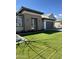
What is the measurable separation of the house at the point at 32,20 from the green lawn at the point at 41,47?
11 centimetres

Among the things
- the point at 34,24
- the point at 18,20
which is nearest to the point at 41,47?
the point at 34,24

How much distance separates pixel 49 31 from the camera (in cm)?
203

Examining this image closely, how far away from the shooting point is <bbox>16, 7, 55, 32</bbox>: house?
1.88m

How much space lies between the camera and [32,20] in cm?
196

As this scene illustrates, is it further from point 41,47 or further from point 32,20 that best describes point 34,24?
point 41,47

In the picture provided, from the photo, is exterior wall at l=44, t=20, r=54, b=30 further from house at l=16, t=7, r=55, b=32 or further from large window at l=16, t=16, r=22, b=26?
large window at l=16, t=16, r=22, b=26

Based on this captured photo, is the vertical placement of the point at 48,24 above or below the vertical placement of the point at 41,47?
above

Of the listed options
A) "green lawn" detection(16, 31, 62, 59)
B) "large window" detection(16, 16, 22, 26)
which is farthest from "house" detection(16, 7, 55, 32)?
"green lawn" detection(16, 31, 62, 59)

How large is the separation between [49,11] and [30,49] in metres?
0.61

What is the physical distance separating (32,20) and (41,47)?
16.3 inches

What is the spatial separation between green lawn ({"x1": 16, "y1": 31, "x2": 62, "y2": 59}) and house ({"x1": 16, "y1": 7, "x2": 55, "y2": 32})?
11 centimetres
